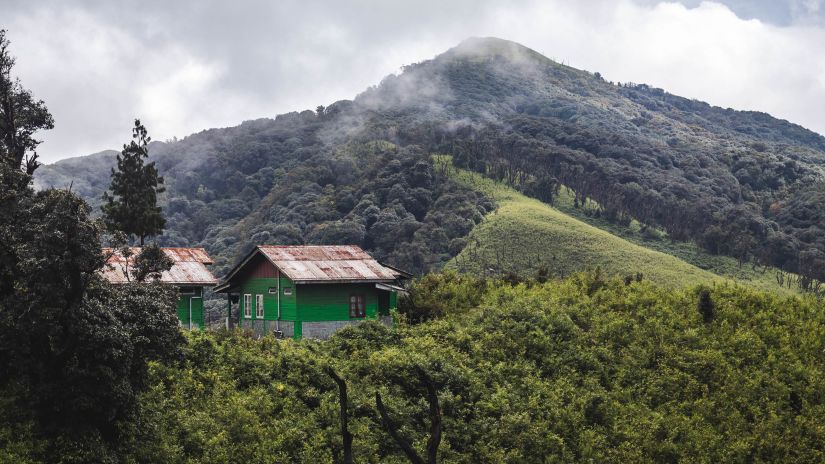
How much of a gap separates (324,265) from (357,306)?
272 centimetres

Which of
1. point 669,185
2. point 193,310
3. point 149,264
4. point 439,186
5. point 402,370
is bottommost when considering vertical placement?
point 402,370

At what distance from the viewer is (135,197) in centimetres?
3638

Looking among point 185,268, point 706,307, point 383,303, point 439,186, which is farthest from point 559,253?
point 185,268

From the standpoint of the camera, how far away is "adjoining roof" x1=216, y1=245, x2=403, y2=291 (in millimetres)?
37281

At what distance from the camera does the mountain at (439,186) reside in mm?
103000

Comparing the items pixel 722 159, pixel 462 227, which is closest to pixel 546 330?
pixel 462 227

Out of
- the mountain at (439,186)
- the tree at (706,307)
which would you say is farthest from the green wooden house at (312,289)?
the mountain at (439,186)

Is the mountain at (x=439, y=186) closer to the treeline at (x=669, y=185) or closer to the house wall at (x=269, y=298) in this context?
the treeline at (x=669, y=185)

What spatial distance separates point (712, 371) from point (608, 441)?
6.50 m

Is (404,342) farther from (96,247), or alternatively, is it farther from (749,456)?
(96,247)

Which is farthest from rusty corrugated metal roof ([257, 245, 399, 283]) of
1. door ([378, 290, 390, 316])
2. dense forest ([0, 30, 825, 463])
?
dense forest ([0, 30, 825, 463])

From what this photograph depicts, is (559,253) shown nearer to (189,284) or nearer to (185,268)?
(185,268)

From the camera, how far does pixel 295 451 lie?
2092 centimetres

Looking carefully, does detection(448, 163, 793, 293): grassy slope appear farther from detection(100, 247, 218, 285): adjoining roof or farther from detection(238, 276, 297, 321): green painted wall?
detection(100, 247, 218, 285): adjoining roof
